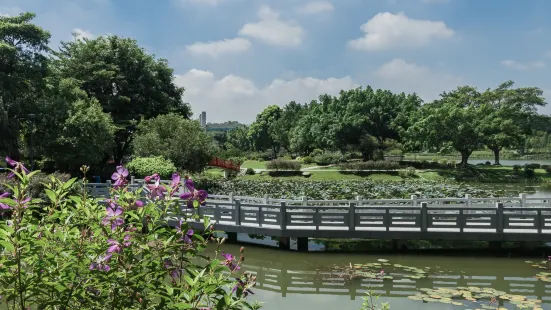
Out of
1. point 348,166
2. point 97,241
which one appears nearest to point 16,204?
point 97,241

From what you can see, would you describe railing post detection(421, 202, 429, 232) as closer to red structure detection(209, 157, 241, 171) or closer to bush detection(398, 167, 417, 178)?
red structure detection(209, 157, 241, 171)

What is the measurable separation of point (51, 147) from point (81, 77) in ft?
39.6

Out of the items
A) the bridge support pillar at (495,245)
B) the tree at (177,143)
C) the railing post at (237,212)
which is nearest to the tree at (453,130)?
the tree at (177,143)

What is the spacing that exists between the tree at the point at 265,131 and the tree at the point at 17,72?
203 ft

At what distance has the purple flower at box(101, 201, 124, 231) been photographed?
2.73 meters

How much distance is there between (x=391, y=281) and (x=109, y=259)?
368 inches

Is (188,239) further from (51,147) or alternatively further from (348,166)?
(348,166)

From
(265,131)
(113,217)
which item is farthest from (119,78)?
(265,131)

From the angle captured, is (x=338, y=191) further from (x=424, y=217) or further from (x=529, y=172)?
(x=529, y=172)

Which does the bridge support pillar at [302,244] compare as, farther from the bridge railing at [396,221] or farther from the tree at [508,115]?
the tree at [508,115]

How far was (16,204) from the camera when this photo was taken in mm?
2408

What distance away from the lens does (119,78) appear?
3894 centimetres

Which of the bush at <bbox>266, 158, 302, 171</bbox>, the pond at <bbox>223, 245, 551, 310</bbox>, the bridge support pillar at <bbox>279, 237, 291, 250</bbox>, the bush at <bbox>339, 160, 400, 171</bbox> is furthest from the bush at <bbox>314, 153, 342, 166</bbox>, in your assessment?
the pond at <bbox>223, 245, 551, 310</bbox>

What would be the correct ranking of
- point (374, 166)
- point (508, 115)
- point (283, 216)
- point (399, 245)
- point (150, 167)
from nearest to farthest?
point (283, 216)
point (399, 245)
point (150, 167)
point (374, 166)
point (508, 115)
